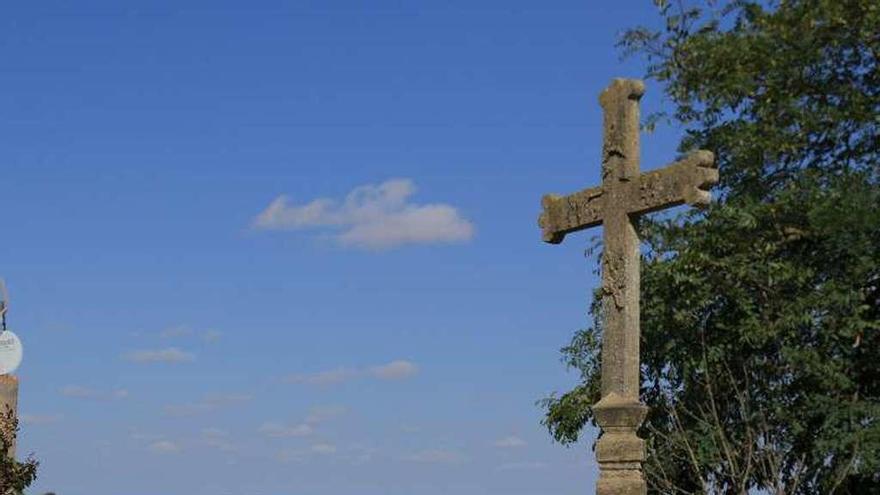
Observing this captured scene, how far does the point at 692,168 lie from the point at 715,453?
8880 mm

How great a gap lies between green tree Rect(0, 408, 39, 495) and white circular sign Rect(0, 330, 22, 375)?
0.49 m

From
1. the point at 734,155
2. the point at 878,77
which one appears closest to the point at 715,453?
the point at 734,155

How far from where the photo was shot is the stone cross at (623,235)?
38.0ft

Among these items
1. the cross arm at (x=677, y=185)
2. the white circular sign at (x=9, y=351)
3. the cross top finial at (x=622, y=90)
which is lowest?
the white circular sign at (x=9, y=351)

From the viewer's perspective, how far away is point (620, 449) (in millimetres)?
11516

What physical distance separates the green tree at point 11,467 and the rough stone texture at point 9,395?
0.10 m

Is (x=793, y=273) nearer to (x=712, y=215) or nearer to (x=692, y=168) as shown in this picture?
(x=712, y=215)

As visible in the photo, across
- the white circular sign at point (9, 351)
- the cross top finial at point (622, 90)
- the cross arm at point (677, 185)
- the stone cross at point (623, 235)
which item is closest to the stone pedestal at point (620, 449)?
the stone cross at point (623, 235)

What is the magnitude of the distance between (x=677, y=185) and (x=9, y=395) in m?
7.48

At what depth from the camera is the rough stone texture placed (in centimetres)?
1476

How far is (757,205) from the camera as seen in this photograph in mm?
19688

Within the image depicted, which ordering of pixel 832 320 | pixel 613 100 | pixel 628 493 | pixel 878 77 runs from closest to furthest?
pixel 628 493 → pixel 613 100 → pixel 832 320 → pixel 878 77

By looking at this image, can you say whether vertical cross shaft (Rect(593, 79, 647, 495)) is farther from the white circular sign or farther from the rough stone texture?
the rough stone texture

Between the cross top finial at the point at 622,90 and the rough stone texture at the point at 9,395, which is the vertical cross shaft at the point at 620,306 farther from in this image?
the rough stone texture at the point at 9,395
